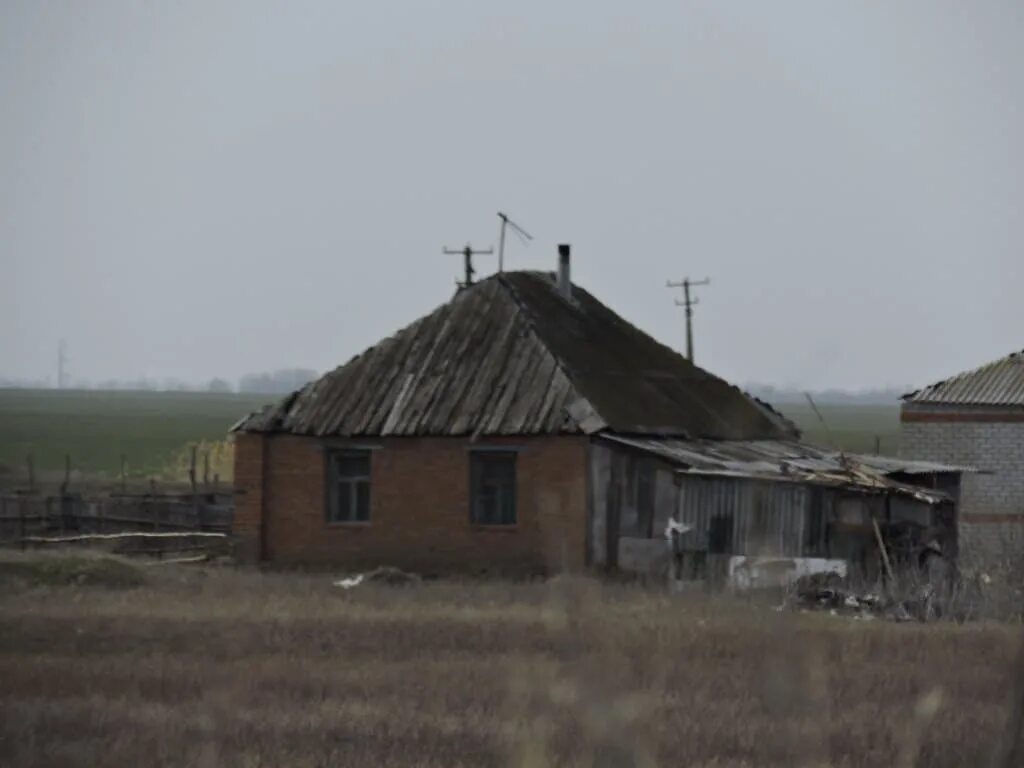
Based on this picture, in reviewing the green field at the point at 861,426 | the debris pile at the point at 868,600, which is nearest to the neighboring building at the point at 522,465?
the debris pile at the point at 868,600

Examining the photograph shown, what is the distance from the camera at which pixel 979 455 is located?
1326 inches

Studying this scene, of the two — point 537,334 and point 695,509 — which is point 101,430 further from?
point 695,509

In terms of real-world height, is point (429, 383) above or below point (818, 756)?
above

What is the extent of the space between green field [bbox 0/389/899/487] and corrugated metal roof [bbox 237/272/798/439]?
11342mm

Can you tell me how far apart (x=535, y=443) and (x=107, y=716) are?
52.7ft

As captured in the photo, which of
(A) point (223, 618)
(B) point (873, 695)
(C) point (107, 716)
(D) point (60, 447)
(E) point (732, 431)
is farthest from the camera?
(D) point (60, 447)

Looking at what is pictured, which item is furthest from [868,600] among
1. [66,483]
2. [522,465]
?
[66,483]

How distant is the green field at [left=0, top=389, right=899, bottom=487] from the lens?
260ft

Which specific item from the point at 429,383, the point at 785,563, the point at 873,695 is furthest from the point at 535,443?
the point at 873,695

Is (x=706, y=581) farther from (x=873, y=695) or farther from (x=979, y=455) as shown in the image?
(x=873, y=695)

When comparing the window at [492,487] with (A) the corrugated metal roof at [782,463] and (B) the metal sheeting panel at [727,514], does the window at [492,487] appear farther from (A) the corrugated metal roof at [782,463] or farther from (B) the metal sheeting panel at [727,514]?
(B) the metal sheeting panel at [727,514]

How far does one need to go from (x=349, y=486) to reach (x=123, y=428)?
8704cm

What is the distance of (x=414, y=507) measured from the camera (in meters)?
29.4

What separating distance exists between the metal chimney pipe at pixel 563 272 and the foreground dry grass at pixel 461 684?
11201 mm
